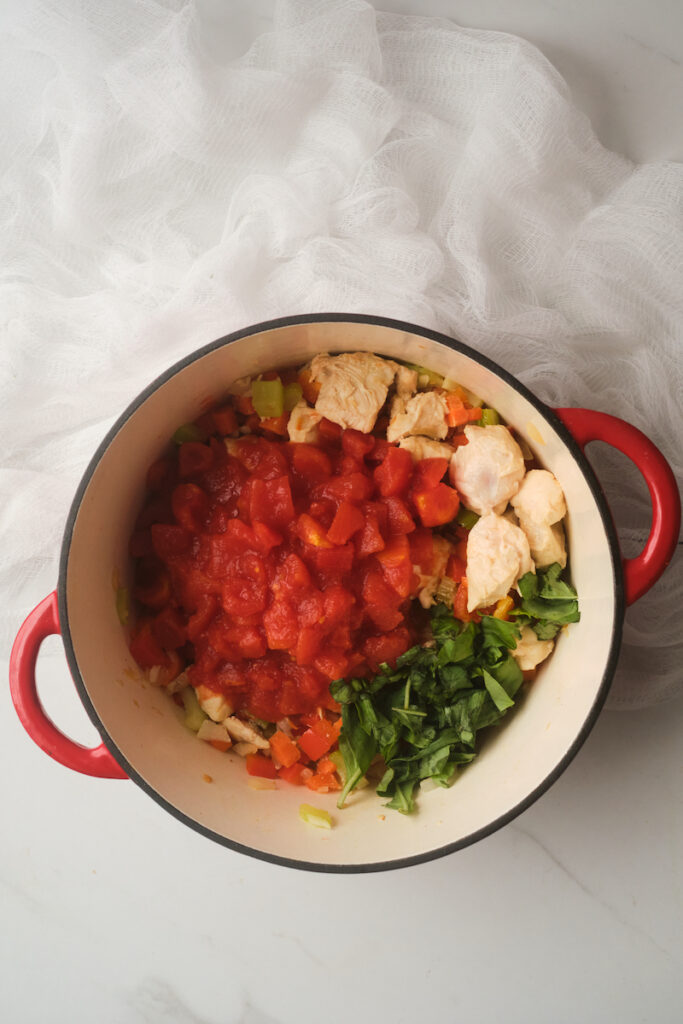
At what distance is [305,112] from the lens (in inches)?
71.5

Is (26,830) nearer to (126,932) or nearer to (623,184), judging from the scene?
(126,932)

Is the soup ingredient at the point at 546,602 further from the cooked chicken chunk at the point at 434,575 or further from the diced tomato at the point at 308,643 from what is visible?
the diced tomato at the point at 308,643

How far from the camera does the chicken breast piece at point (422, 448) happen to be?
1.73m

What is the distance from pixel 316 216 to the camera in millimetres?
1784

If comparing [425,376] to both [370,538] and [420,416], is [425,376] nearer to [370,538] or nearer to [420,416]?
[420,416]

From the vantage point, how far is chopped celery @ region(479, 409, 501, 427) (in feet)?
5.56

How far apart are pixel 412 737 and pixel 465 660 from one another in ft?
0.70

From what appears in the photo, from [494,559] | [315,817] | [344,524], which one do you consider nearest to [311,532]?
[344,524]

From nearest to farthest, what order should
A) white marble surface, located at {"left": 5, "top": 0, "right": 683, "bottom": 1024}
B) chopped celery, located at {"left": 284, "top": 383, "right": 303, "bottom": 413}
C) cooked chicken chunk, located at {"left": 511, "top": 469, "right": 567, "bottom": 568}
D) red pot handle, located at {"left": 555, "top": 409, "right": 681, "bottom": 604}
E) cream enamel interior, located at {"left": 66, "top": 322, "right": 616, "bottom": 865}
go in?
1. red pot handle, located at {"left": 555, "top": 409, "right": 681, "bottom": 604}
2. cream enamel interior, located at {"left": 66, "top": 322, "right": 616, "bottom": 865}
3. cooked chicken chunk, located at {"left": 511, "top": 469, "right": 567, "bottom": 568}
4. chopped celery, located at {"left": 284, "top": 383, "right": 303, "bottom": 413}
5. white marble surface, located at {"left": 5, "top": 0, "right": 683, "bottom": 1024}

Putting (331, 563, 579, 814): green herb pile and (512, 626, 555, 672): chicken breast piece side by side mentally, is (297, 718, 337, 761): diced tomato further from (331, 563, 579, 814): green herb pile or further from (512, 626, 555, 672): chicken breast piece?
(512, 626, 555, 672): chicken breast piece

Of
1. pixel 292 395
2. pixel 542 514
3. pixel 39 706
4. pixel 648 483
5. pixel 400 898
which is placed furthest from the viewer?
pixel 400 898

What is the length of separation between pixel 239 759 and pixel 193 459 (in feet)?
2.30

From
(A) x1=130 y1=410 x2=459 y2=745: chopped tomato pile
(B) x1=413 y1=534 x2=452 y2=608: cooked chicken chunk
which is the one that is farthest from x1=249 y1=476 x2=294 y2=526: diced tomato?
(B) x1=413 y1=534 x2=452 y2=608: cooked chicken chunk

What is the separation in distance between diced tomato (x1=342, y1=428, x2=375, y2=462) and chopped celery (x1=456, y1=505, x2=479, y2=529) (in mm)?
253
